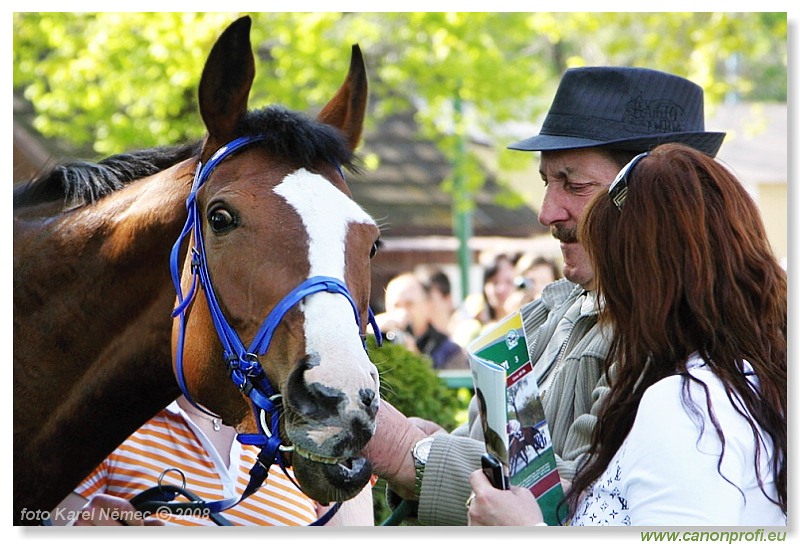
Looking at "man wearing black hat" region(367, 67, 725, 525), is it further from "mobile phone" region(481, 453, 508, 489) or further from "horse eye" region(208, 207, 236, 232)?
"horse eye" region(208, 207, 236, 232)

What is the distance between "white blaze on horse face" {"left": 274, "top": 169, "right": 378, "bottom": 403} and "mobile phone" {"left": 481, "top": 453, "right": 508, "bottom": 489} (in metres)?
0.27

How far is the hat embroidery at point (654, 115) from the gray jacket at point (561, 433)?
537 mm

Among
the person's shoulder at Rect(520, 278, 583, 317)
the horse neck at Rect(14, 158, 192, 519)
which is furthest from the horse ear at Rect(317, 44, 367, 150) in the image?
the person's shoulder at Rect(520, 278, 583, 317)

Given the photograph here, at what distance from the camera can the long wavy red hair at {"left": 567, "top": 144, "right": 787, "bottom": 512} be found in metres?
1.76

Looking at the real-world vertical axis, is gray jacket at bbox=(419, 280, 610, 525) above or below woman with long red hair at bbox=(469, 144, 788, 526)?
below

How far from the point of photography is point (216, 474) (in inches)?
91.5

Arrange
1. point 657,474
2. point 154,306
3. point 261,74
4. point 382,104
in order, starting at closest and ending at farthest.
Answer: point 657,474, point 154,306, point 261,74, point 382,104

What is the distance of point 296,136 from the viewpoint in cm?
201

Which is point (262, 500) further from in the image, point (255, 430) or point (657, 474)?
point (657, 474)

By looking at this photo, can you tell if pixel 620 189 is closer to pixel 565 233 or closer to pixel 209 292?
pixel 565 233

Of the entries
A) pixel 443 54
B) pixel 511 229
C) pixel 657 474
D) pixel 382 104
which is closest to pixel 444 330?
pixel 443 54

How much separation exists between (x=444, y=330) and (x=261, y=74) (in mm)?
2410

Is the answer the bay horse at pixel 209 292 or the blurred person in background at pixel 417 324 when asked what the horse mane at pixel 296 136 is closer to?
the bay horse at pixel 209 292

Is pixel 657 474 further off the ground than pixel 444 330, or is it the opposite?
pixel 657 474
